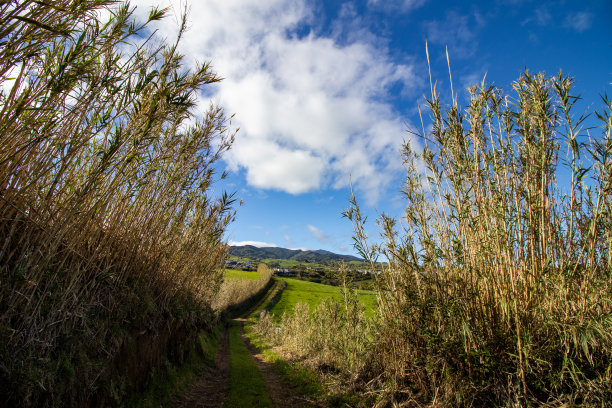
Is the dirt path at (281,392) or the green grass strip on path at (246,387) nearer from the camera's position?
the dirt path at (281,392)

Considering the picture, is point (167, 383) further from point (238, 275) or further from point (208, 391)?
point (238, 275)

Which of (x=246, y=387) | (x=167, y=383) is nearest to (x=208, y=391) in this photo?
(x=246, y=387)

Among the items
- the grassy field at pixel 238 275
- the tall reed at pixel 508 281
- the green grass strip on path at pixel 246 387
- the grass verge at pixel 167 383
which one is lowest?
the green grass strip on path at pixel 246 387

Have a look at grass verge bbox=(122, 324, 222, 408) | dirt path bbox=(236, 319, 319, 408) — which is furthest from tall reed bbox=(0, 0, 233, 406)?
dirt path bbox=(236, 319, 319, 408)

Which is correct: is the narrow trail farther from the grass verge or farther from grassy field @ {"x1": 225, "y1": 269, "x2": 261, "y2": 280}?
grassy field @ {"x1": 225, "y1": 269, "x2": 261, "y2": 280}

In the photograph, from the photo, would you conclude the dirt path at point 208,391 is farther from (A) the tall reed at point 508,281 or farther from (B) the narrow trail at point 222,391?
(A) the tall reed at point 508,281

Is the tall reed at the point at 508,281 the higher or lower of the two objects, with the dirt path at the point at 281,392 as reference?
higher

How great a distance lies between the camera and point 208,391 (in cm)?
642

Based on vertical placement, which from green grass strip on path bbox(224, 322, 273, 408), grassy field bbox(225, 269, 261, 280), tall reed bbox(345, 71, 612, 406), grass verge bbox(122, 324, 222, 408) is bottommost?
green grass strip on path bbox(224, 322, 273, 408)

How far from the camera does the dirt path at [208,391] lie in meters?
5.35

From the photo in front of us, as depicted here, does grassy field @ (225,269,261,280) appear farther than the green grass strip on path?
Yes

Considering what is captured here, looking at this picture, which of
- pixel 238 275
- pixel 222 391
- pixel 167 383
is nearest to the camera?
pixel 167 383

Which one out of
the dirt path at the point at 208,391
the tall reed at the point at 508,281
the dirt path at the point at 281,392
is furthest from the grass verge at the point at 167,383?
the tall reed at the point at 508,281

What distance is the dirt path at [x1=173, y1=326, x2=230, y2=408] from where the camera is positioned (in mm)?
5347
